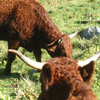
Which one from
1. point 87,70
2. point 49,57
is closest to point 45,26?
point 49,57

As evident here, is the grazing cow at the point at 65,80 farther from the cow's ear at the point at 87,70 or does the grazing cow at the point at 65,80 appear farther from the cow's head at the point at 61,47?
the cow's head at the point at 61,47

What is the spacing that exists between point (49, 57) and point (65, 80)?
5.36 meters

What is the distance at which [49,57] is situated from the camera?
27.1 ft

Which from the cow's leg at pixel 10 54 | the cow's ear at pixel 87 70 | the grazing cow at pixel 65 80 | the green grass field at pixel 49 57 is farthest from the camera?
the cow's leg at pixel 10 54

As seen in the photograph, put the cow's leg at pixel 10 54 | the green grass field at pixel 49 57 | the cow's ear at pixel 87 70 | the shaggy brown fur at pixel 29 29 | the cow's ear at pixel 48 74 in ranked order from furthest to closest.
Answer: the cow's leg at pixel 10 54, the shaggy brown fur at pixel 29 29, the green grass field at pixel 49 57, the cow's ear at pixel 87 70, the cow's ear at pixel 48 74

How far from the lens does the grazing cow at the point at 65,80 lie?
2.71m

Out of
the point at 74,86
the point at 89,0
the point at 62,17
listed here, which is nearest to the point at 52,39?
the point at 74,86

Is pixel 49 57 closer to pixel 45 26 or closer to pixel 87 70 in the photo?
pixel 45 26

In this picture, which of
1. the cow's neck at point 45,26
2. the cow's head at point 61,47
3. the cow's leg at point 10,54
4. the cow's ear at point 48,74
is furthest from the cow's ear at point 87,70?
the cow's leg at point 10,54

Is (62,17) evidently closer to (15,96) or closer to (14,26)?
(14,26)

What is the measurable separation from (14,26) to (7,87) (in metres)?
1.70

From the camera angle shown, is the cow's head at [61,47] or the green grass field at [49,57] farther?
the cow's head at [61,47]

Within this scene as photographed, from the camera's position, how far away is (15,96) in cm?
507

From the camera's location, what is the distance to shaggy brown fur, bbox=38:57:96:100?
8.89 ft
